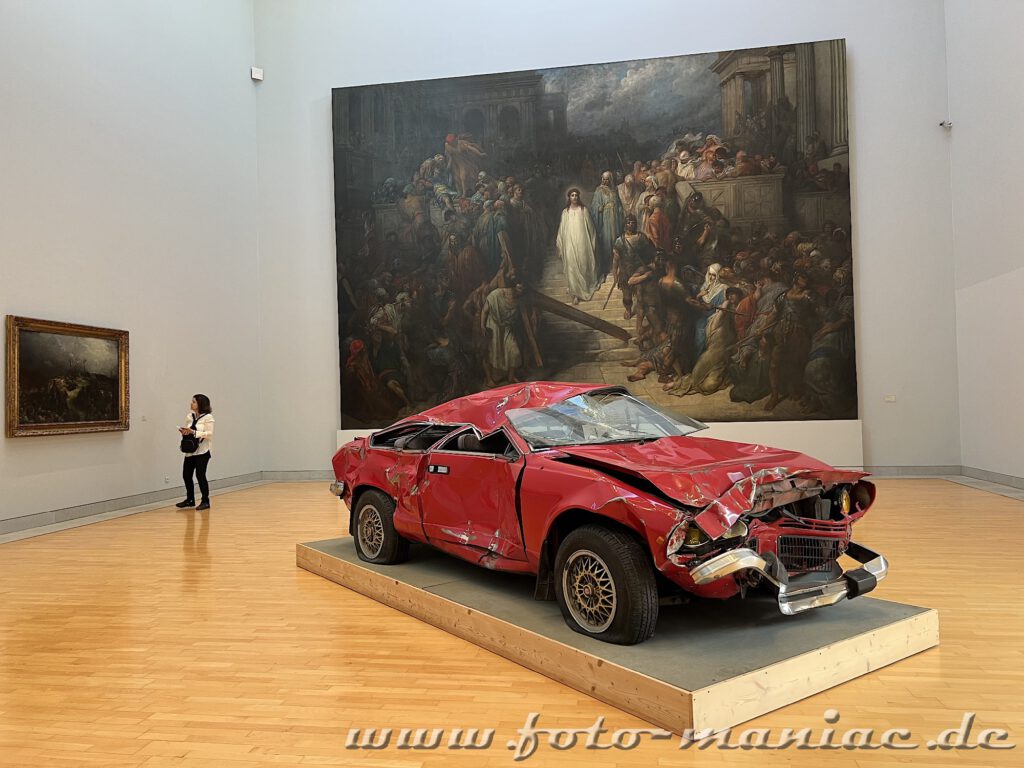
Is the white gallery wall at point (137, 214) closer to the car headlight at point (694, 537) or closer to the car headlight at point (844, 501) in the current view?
the car headlight at point (694, 537)

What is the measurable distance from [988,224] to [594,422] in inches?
447

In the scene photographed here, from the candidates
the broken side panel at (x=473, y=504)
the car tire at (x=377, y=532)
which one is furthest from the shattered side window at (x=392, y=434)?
the broken side panel at (x=473, y=504)

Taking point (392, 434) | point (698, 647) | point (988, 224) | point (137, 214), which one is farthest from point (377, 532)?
point (988, 224)

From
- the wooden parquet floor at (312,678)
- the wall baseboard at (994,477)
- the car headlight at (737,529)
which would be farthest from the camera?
the wall baseboard at (994,477)

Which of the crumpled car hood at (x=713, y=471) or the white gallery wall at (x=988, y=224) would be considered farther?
the white gallery wall at (x=988, y=224)

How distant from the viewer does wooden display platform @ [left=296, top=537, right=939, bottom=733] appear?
3.50 m

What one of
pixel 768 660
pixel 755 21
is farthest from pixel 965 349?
pixel 768 660

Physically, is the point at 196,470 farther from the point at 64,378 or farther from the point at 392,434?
the point at 392,434

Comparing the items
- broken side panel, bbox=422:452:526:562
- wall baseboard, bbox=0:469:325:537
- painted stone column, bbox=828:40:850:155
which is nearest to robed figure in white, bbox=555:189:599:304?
painted stone column, bbox=828:40:850:155

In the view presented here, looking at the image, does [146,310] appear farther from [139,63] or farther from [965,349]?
[965,349]

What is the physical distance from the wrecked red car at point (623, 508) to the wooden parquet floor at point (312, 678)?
0.56 m

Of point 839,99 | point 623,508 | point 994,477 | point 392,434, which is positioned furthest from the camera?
point 839,99

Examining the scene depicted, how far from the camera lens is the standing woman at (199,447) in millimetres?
12102

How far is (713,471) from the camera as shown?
4.16 m
